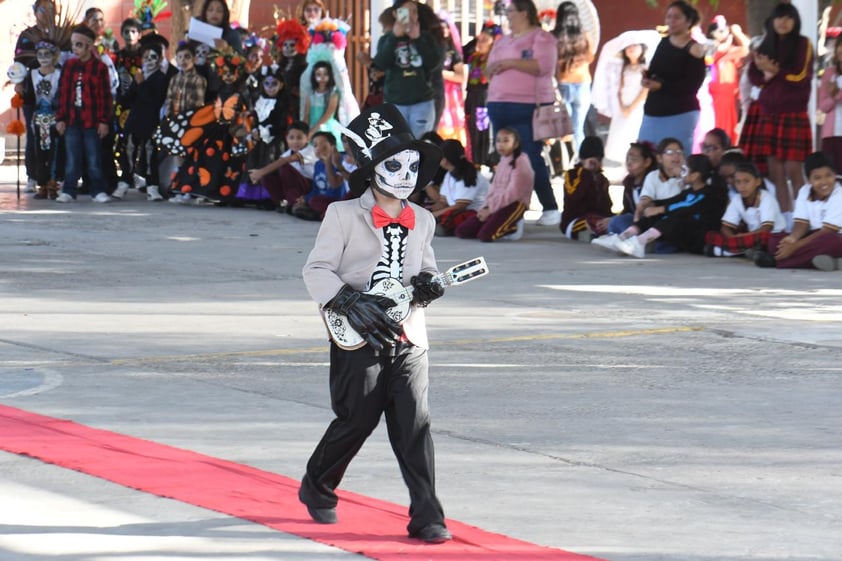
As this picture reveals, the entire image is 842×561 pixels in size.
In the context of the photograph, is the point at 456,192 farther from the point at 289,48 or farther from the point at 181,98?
the point at 181,98

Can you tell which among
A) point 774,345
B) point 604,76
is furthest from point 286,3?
point 774,345

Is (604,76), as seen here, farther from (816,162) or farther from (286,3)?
(286,3)

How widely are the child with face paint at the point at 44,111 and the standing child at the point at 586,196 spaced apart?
20.3 feet

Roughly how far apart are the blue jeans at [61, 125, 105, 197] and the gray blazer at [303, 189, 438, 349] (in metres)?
12.7

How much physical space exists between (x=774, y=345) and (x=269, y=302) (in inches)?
131

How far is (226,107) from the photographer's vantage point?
1739 centimetres

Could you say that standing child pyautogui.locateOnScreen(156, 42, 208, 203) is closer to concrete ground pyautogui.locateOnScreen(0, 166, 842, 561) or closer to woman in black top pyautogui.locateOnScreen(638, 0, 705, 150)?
concrete ground pyautogui.locateOnScreen(0, 166, 842, 561)

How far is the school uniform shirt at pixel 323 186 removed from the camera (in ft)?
52.6

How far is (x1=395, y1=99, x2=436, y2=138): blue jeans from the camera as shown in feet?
52.7

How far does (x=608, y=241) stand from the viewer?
13.3 m

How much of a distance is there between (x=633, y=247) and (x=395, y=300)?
7950mm

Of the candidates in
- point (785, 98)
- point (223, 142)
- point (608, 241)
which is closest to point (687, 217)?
point (608, 241)

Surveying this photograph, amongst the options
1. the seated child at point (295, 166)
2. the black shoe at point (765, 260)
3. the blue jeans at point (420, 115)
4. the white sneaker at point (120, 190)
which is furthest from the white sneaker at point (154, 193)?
the black shoe at point (765, 260)

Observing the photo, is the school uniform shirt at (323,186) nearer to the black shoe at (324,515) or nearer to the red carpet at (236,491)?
the red carpet at (236,491)
